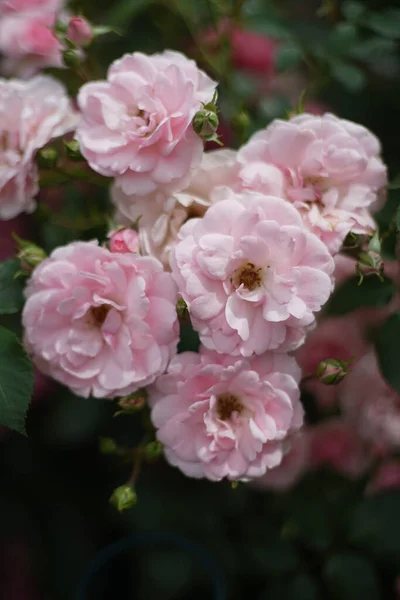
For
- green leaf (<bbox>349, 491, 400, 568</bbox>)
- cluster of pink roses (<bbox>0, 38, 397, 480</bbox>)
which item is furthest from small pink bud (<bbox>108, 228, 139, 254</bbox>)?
green leaf (<bbox>349, 491, 400, 568</bbox>)

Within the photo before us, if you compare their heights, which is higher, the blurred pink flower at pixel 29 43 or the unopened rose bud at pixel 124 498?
the blurred pink flower at pixel 29 43

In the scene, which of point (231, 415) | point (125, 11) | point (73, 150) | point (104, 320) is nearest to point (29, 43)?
point (125, 11)

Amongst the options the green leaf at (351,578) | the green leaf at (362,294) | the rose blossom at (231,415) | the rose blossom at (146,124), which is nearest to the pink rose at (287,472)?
the green leaf at (351,578)

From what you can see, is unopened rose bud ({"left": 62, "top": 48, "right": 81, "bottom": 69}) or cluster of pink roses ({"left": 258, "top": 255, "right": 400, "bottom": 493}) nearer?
unopened rose bud ({"left": 62, "top": 48, "right": 81, "bottom": 69})

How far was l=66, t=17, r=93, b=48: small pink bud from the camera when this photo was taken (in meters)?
0.64

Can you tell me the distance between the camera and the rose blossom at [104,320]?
528 mm

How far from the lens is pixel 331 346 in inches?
33.0

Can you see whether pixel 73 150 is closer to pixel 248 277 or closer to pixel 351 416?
pixel 248 277

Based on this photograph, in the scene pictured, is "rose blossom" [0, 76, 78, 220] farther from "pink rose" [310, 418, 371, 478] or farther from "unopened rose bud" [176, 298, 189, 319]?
"pink rose" [310, 418, 371, 478]

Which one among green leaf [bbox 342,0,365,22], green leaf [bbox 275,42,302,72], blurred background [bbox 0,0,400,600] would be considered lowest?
blurred background [bbox 0,0,400,600]

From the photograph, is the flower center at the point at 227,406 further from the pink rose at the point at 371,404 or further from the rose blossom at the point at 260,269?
the pink rose at the point at 371,404

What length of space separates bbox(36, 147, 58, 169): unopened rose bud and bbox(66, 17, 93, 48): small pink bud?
12 centimetres

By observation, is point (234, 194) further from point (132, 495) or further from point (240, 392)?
point (132, 495)

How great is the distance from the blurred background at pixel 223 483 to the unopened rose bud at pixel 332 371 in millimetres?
121
